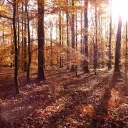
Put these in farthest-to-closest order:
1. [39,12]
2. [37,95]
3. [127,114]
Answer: [39,12], [37,95], [127,114]

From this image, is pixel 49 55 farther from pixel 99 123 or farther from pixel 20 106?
pixel 99 123

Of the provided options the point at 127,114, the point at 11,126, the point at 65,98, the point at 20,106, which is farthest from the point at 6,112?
the point at 127,114

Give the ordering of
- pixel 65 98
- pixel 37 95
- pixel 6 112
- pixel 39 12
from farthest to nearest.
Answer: pixel 39 12, pixel 37 95, pixel 65 98, pixel 6 112

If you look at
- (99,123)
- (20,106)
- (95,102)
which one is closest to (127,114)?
(99,123)

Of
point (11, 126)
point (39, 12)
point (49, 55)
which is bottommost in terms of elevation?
point (11, 126)

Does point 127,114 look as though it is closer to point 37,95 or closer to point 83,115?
point 83,115

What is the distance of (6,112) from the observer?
850 centimetres

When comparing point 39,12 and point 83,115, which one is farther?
point 39,12

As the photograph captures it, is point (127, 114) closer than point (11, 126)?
No

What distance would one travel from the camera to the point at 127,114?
764cm

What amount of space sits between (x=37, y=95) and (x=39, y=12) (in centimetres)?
660

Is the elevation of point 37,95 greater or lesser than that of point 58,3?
lesser

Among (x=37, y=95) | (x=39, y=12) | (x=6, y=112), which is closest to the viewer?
(x=6, y=112)

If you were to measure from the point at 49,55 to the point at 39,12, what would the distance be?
3.15 metres
